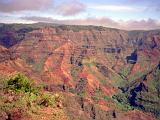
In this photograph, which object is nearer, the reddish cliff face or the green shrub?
the green shrub

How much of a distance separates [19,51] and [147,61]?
59.3 metres

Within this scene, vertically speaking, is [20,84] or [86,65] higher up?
[20,84]

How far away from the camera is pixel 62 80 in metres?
140

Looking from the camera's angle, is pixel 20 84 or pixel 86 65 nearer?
pixel 20 84

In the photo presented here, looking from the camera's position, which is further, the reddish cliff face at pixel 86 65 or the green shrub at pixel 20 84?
the reddish cliff face at pixel 86 65

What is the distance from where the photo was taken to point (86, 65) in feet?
529

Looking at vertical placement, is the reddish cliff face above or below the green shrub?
below

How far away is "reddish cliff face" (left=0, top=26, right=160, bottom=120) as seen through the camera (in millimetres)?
122875

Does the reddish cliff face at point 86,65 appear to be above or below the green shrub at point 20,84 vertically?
below

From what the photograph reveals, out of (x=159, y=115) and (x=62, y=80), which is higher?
(x=62, y=80)

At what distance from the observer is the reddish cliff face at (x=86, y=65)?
123 meters

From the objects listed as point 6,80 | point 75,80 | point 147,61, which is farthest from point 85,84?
point 6,80

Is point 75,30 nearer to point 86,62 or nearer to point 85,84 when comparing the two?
point 86,62

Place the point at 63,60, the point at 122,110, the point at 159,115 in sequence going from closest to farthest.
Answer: the point at 122,110 < the point at 159,115 < the point at 63,60
